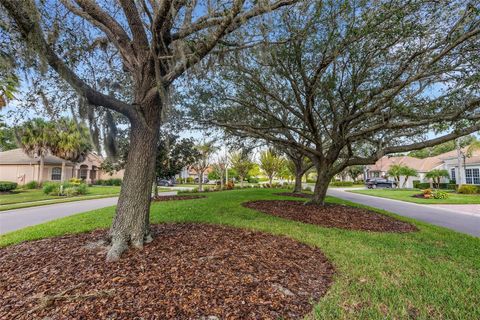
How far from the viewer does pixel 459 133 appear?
5789 mm

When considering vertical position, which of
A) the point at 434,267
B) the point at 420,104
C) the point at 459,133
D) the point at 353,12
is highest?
the point at 353,12

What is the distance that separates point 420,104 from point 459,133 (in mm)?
1482

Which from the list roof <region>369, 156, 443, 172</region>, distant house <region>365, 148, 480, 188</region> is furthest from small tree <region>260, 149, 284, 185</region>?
roof <region>369, 156, 443, 172</region>

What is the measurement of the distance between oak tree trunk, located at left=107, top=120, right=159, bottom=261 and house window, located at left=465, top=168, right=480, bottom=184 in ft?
106

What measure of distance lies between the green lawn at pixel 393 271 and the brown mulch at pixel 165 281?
34 cm

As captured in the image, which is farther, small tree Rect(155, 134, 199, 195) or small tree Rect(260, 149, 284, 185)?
small tree Rect(260, 149, 284, 185)

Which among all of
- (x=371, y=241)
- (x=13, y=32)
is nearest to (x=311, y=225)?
(x=371, y=241)

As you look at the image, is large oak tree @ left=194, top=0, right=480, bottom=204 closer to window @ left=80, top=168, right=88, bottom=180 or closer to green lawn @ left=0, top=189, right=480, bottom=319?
green lawn @ left=0, top=189, right=480, bottom=319

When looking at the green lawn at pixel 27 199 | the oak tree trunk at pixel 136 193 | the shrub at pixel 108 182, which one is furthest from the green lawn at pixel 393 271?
the shrub at pixel 108 182

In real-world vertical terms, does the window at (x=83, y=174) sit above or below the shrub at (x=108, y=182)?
above

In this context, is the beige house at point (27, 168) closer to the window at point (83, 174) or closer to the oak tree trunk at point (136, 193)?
the window at point (83, 174)

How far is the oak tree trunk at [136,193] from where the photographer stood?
3.89 meters

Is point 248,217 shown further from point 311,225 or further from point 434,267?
point 434,267

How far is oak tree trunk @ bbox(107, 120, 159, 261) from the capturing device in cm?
389
